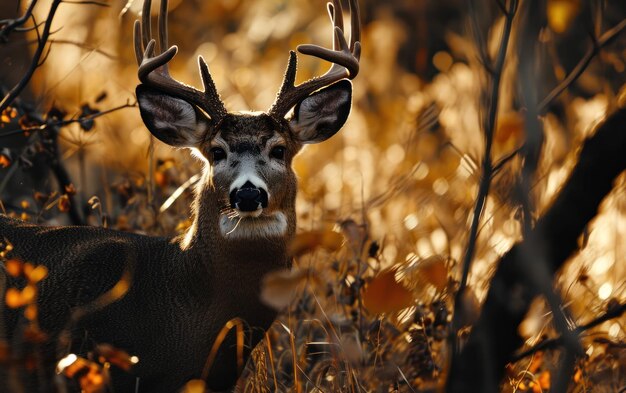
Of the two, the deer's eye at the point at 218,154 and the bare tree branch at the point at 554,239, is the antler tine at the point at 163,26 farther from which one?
the bare tree branch at the point at 554,239

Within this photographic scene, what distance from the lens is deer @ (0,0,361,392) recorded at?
16.2 ft

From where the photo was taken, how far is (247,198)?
4.88 metres

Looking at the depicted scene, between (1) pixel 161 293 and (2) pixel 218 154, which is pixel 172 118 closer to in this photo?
(2) pixel 218 154

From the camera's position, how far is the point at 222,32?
1305cm

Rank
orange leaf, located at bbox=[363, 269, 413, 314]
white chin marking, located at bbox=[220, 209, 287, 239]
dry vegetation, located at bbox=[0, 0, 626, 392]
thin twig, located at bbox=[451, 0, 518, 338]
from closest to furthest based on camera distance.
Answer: thin twig, located at bbox=[451, 0, 518, 338] → orange leaf, located at bbox=[363, 269, 413, 314] → dry vegetation, located at bbox=[0, 0, 626, 392] → white chin marking, located at bbox=[220, 209, 287, 239]

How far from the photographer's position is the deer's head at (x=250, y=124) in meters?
5.13

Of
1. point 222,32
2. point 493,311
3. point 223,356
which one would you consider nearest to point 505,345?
point 493,311

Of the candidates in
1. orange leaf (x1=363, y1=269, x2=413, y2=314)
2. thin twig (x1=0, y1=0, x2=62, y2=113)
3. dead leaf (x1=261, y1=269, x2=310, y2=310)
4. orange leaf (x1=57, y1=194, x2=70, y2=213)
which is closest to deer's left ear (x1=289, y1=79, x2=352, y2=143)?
orange leaf (x1=57, y1=194, x2=70, y2=213)

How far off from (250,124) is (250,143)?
0.46 ft

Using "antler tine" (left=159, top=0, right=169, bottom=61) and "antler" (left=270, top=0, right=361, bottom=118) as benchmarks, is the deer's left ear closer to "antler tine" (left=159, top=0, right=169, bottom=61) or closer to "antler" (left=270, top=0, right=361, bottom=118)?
"antler" (left=270, top=0, right=361, bottom=118)

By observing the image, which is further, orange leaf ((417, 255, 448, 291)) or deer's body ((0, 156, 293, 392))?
deer's body ((0, 156, 293, 392))

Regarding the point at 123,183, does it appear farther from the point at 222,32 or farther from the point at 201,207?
the point at 222,32

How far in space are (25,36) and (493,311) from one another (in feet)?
24.9

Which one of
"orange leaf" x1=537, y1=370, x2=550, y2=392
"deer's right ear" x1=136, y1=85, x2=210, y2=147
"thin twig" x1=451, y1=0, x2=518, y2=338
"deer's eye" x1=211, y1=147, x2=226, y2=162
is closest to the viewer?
"thin twig" x1=451, y1=0, x2=518, y2=338
